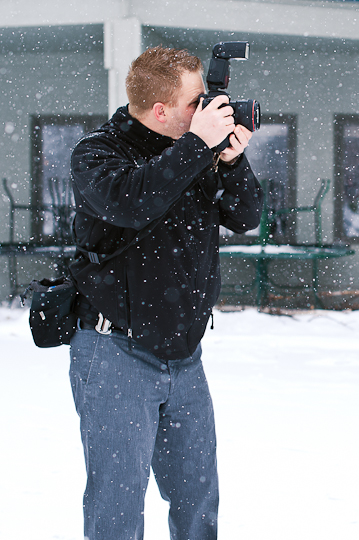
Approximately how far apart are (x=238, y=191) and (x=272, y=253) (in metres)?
4.76

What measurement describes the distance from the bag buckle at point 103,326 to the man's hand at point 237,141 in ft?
1.63

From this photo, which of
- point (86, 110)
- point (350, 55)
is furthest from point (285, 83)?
point (86, 110)

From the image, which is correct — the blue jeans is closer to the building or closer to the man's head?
the man's head

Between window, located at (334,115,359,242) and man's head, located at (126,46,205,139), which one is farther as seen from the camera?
window, located at (334,115,359,242)

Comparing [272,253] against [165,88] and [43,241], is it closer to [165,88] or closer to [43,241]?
[43,241]

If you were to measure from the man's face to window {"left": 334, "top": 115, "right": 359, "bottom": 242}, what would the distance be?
6.70 metres

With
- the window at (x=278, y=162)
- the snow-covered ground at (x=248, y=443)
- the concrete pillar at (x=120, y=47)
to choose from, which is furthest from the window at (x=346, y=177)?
the concrete pillar at (x=120, y=47)

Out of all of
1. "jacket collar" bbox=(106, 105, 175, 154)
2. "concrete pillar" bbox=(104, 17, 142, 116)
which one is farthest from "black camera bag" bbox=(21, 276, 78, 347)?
"concrete pillar" bbox=(104, 17, 142, 116)

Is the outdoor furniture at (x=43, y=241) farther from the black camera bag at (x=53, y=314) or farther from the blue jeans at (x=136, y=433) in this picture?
the blue jeans at (x=136, y=433)

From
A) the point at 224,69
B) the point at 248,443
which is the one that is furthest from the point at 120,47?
the point at 224,69

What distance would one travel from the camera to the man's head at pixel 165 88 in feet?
3.75

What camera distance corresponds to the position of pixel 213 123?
1064 mm

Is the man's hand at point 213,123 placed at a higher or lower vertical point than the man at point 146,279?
higher

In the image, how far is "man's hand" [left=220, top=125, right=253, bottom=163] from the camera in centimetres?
114
